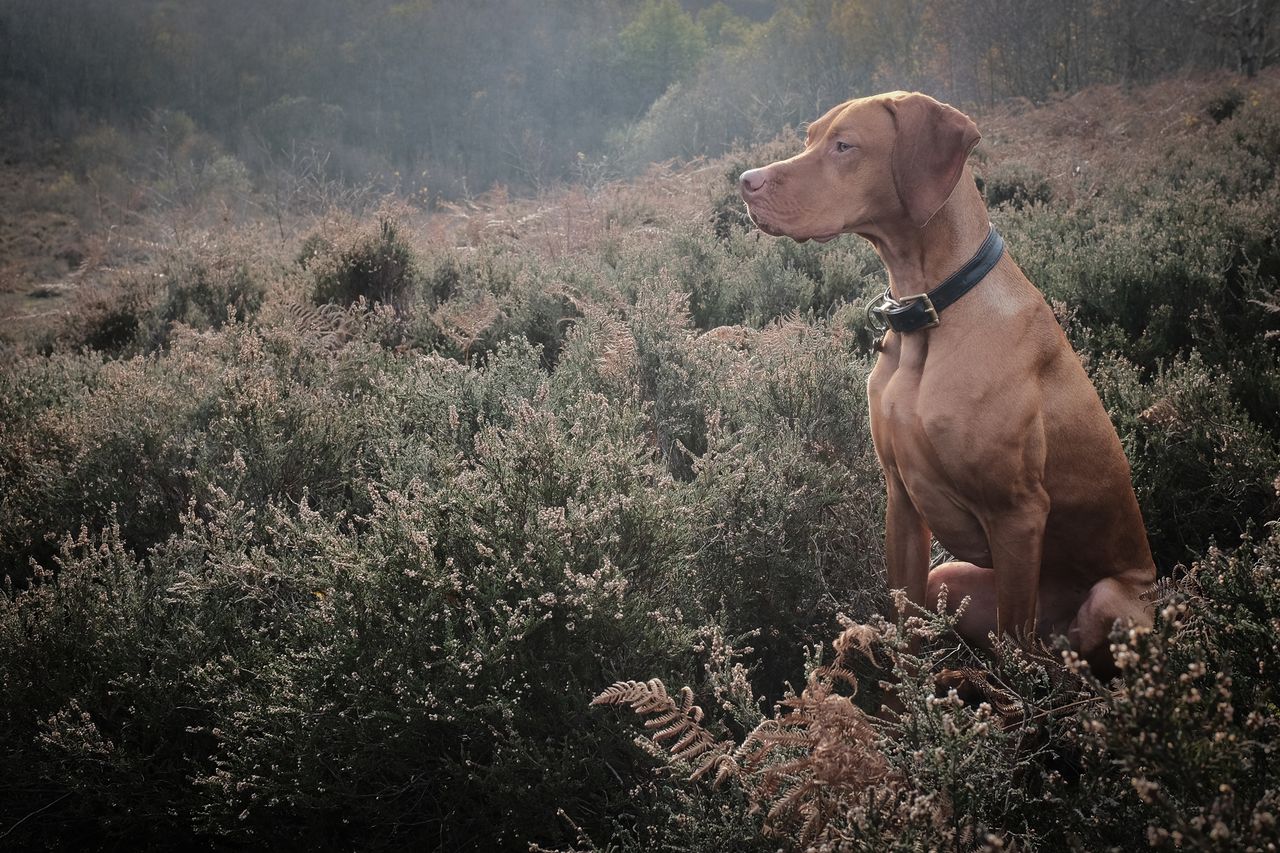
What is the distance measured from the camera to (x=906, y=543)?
225cm

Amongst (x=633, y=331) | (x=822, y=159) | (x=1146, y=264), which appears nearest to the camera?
(x=822, y=159)

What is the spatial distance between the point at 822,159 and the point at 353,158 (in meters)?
28.7

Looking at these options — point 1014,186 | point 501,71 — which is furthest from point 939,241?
point 501,71


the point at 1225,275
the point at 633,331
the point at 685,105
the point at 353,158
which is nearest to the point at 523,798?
the point at 633,331

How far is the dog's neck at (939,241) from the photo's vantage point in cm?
209

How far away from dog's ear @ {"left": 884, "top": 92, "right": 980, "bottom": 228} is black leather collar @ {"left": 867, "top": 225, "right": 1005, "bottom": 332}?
6.8 inches

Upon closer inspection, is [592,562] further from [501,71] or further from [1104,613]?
[501,71]

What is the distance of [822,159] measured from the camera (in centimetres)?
222

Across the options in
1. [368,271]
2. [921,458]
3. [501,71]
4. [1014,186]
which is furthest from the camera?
[501,71]

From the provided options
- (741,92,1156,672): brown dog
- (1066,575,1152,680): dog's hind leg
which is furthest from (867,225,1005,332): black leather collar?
(1066,575,1152,680): dog's hind leg

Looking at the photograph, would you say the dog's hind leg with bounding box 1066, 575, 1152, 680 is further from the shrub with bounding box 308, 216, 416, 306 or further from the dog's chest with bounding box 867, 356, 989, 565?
the shrub with bounding box 308, 216, 416, 306

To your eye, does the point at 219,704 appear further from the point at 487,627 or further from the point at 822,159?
the point at 822,159

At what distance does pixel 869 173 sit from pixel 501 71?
1400 inches

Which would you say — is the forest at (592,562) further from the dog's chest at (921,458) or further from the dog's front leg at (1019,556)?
the dog's chest at (921,458)
